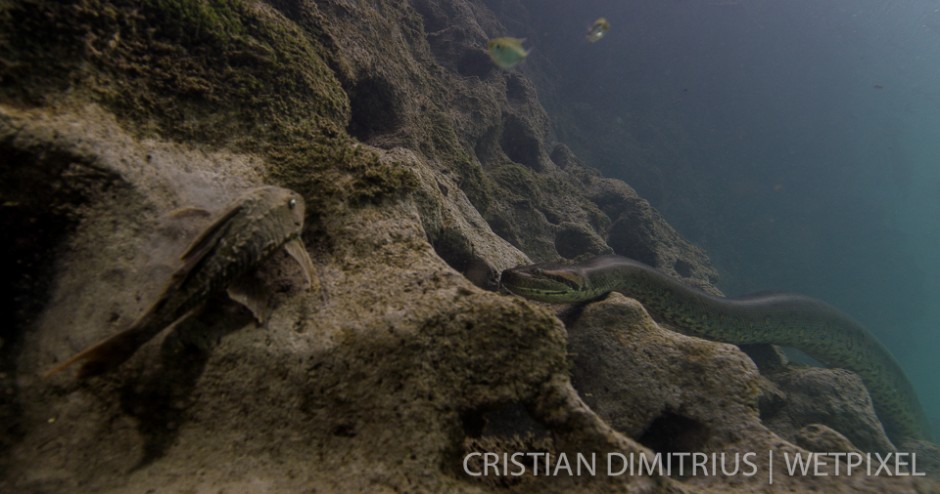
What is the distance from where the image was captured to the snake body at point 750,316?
405 centimetres

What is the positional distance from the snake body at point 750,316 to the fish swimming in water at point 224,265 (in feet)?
7.52

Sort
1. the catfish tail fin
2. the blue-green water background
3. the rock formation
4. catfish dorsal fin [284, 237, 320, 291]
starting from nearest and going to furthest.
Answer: the catfish tail fin → the rock formation → catfish dorsal fin [284, 237, 320, 291] → the blue-green water background

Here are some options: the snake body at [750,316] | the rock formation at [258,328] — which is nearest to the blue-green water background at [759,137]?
the snake body at [750,316]

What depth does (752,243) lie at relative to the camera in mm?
31359

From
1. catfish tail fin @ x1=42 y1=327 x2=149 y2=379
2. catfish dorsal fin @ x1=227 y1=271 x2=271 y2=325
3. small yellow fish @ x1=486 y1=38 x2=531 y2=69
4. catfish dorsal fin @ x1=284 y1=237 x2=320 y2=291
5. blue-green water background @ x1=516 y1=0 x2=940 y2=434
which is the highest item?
Answer: blue-green water background @ x1=516 y1=0 x2=940 y2=434

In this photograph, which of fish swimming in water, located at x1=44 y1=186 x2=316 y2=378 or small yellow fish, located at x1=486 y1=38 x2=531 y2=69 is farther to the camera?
small yellow fish, located at x1=486 y1=38 x2=531 y2=69

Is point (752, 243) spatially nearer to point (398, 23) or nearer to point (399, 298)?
point (398, 23)

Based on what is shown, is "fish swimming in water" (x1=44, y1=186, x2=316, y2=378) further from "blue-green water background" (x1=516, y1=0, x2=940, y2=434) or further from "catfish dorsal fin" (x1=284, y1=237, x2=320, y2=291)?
"blue-green water background" (x1=516, y1=0, x2=940, y2=434)

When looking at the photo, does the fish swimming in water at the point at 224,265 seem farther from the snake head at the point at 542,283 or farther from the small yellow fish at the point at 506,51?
the small yellow fish at the point at 506,51

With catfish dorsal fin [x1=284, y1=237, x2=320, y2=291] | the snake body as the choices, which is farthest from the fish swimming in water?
the snake body

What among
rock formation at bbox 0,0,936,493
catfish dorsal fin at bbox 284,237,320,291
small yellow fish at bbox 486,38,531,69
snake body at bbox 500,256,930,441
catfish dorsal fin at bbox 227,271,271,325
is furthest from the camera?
small yellow fish at bbox 486,38,531,69

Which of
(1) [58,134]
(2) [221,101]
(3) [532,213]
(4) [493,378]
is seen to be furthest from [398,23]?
(4) [493,378]

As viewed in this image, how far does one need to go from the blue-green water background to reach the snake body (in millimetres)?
17019

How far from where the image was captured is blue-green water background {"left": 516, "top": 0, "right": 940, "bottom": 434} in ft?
91.7
